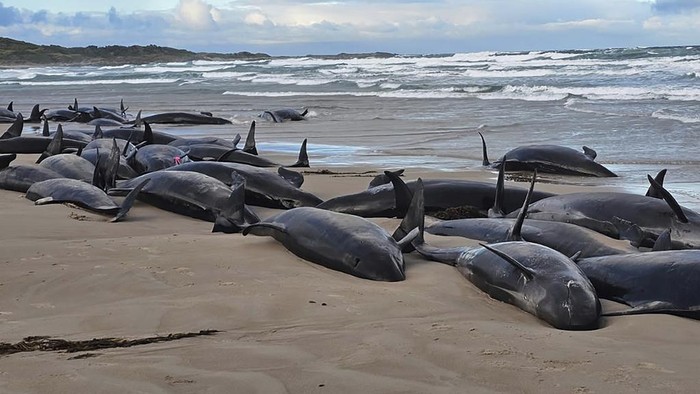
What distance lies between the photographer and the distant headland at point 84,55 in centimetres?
9462

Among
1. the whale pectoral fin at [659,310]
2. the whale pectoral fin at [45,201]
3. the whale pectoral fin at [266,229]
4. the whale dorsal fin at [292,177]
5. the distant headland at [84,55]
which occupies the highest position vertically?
the whale pectoral fin at [266,229]

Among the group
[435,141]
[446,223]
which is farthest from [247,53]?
[446,223]

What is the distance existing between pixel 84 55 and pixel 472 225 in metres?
106

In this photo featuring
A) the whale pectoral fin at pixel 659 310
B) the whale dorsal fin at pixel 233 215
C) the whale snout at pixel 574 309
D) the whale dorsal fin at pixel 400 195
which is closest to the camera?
the whale snout at pixel 574 309

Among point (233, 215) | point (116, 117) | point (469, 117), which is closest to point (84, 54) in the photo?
point (116, 117)

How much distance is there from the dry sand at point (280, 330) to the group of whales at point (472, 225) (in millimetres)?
137

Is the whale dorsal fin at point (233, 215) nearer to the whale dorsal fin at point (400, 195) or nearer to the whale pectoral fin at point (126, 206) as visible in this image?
the whale pectoral fin at point (126, 206)

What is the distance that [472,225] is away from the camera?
643cm

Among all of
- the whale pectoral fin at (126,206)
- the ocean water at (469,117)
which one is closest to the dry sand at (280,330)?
the whale pectoral fin at (126,206)

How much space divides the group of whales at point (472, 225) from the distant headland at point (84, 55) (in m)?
89.1

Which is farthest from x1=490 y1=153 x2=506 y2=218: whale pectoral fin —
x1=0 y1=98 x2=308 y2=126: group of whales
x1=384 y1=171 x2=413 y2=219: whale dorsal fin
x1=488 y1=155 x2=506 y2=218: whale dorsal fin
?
x1=0 y1=98 x2=308 y2=126: group of whales

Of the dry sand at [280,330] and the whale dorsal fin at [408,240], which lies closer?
the dry sand at [280,330]

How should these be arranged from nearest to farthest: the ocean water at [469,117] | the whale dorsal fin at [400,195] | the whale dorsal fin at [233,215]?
the whale dorsal fin at [233,215]
the whale dorsal fin at [400,195]
the ocean water at [469,117]

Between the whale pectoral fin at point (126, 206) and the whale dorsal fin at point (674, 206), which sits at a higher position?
the whale dorsal fin at point (674, 206)
